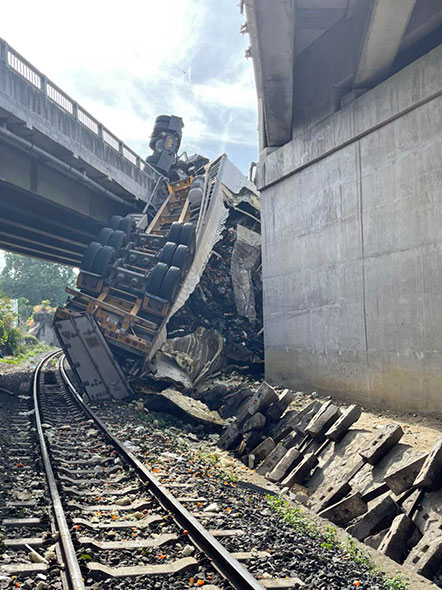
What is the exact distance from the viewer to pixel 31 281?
70.5 metres

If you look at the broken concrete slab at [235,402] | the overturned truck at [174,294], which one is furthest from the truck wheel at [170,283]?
the broken concrete slab at [235,402]

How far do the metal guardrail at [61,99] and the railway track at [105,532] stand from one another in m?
10.1

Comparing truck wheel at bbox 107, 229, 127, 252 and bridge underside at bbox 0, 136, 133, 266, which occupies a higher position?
bridge underside at bbox 0, 136, 133, 266

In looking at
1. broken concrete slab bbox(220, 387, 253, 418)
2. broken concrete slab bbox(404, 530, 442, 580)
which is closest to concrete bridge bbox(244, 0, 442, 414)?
broken concrete slab bbox(220, 387, 253, 418)

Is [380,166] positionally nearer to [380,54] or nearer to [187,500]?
[380,54]

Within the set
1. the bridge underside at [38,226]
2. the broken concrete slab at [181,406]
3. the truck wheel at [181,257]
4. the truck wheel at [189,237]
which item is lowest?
the broken concrete slab at [181,406]

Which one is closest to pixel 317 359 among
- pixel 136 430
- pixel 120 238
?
pixel 136 430

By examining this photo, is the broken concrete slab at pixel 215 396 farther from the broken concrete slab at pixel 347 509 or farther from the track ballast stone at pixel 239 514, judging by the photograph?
the broken concrete slab at pixel 347 509

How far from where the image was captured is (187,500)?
5.26 meters

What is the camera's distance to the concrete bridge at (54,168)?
41.7 feet

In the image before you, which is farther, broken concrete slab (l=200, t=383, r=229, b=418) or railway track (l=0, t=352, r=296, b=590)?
broken concrete slab (l=200, t=383, r=229, b=418)

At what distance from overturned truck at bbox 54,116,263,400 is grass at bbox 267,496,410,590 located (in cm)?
692

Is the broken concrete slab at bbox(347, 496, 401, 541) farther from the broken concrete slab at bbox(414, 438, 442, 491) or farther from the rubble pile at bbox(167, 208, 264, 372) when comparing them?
the rubble pile at bbox(167, 208, 264, 372)

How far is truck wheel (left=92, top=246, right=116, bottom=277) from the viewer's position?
15.4 metres
